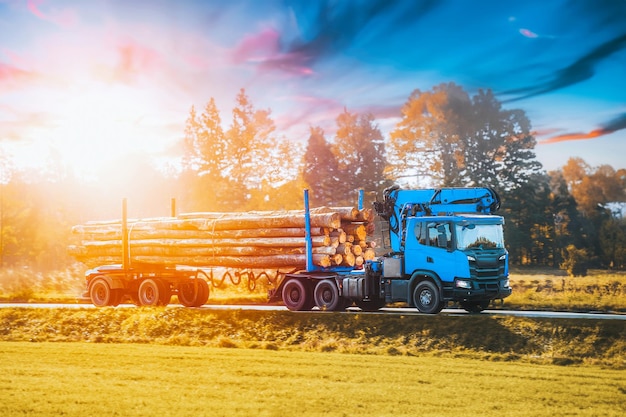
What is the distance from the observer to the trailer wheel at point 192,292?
87.6 ft

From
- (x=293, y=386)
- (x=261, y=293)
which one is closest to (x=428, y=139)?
(x=261, y=293)

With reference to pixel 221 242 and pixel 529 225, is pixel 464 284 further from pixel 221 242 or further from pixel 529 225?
pixel 529 225

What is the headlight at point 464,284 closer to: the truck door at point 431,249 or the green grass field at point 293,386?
the truck door at point 431,249

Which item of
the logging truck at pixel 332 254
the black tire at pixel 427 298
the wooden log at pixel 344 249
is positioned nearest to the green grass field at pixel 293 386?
the black tire at pixel 427 298

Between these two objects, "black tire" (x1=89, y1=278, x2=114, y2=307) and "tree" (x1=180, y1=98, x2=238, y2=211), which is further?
"tree" (x1=180, y1=98, x2=238, y2=211)

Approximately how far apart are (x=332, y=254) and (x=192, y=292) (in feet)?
20.6

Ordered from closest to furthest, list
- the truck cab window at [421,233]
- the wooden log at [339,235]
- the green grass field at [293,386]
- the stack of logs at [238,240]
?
the green grass field at [293,386], the truck cab window at [421,233], the wooden log at [339,235], the stack of logs at [238,240]

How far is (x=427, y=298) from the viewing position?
2117 cm

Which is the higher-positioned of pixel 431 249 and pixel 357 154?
pixel 357 154

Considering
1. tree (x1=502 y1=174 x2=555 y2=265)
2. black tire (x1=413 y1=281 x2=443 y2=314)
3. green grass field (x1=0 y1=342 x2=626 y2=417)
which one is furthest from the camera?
tree (x1=502 y1=174 x2=555 y2=265)

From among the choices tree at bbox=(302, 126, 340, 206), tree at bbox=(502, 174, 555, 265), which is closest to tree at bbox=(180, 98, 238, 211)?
tree at bbox=(302, 126, 340, 206)

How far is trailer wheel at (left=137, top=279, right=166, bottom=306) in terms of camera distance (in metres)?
26.4

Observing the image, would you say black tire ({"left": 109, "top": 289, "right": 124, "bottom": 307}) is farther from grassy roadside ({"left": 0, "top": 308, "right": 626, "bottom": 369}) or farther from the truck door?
the truck door

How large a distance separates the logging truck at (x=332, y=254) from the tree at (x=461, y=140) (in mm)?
29189
